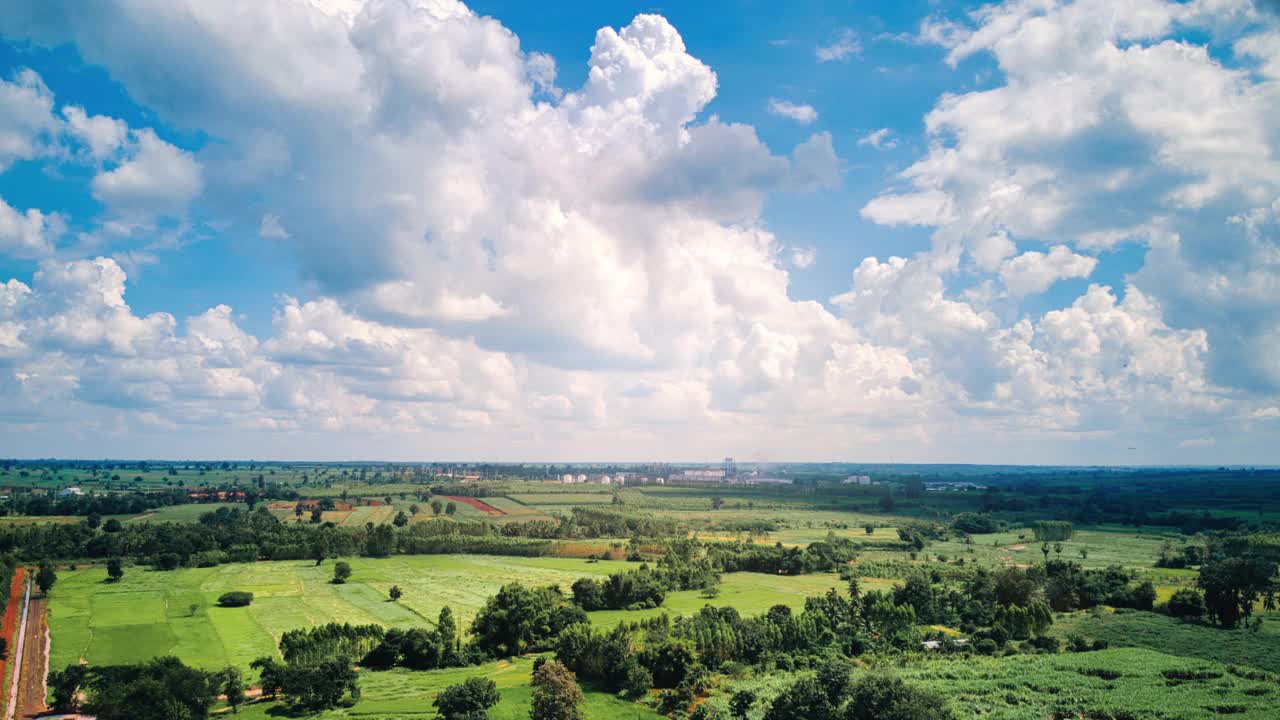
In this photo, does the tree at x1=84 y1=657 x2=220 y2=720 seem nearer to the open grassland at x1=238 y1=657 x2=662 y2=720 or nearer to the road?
the open grassland at x1=238 y1=657 x2=662 y2=720

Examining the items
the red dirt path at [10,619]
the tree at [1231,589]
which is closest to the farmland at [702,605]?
the tree at [1231,589]

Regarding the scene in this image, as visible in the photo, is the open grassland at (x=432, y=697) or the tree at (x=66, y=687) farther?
the open grassland at (x=432, y=697)

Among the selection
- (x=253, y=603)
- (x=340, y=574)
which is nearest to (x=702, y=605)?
(x=340, y=574)

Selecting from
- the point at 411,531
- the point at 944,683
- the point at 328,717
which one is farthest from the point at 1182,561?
the point at 411,531

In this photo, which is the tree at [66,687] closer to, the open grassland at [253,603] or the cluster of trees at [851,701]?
the open grassland at [253,603]

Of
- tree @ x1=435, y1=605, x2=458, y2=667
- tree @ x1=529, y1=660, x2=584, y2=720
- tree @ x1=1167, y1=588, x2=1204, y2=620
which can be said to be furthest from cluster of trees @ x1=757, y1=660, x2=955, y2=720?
tree @ x1=1167, y1=588, x2=1204, y2=620

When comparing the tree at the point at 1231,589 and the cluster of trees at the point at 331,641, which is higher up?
the tree at the point at 1231,589

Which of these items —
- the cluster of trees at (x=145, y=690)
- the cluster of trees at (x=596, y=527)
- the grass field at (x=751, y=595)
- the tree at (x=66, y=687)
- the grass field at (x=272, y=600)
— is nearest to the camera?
the cluster of trees at (x=145, y=690)
